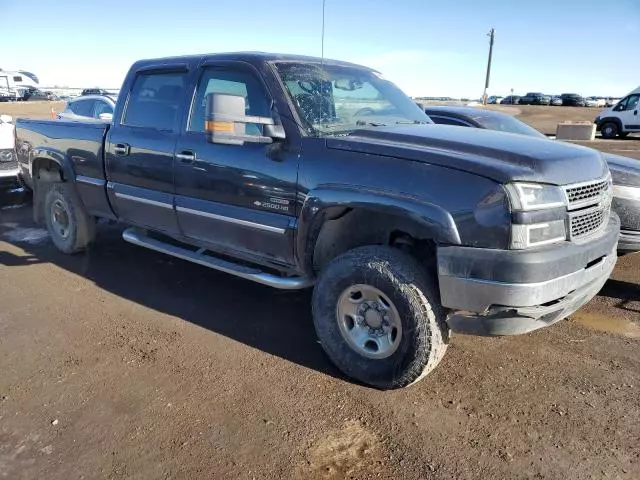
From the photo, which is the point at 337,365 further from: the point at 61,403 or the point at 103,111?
the point at 103,111

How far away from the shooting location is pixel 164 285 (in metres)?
4.95

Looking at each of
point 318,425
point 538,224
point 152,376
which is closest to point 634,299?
point 538,224

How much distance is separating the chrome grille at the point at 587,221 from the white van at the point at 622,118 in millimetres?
21492

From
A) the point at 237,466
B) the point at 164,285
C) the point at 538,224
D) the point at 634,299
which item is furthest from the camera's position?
the point at 164,285

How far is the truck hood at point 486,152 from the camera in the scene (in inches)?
110

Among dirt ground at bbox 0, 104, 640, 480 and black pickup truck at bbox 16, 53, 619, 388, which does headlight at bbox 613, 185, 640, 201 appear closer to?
dirt ground at bbox 0, 104, 640, 480

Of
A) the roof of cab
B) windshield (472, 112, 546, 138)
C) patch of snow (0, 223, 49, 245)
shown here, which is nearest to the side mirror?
the roof of cab

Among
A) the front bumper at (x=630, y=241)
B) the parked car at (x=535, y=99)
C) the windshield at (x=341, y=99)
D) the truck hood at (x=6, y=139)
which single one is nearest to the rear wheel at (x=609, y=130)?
the front bumper at (x=630, y=241)

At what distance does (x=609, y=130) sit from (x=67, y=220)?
22.9 meters

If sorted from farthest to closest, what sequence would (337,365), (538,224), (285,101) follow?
(285,101) < (337,365) < (538,224)

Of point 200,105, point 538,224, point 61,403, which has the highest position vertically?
point 200,105

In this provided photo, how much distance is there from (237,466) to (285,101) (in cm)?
232

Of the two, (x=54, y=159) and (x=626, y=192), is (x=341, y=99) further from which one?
(x=54, y=159)

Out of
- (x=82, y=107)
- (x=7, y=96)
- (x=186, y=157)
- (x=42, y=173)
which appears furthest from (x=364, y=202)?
(x=7, y=96)
